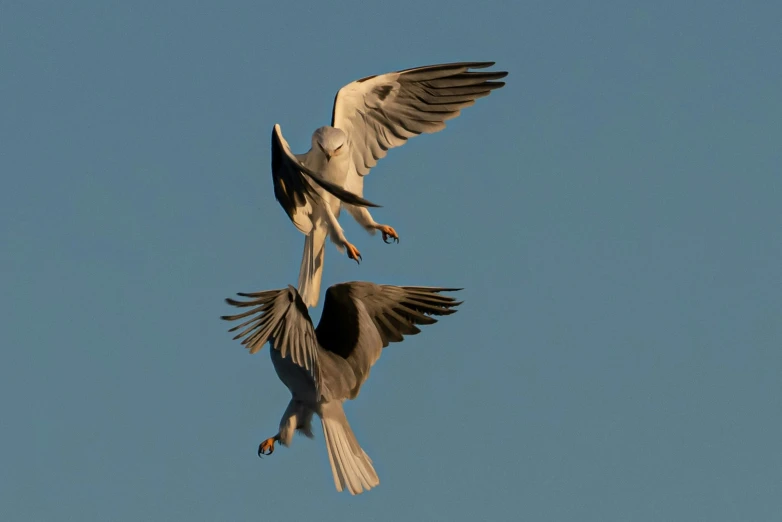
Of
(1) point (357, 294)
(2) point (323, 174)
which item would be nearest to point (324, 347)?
(1) point (357, 294)

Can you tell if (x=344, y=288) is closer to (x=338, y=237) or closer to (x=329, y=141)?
(x=338, y=237)

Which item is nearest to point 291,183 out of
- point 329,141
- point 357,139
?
point 329,141

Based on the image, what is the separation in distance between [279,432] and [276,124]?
383cm

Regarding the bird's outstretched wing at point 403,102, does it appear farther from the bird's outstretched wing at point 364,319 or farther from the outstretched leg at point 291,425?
the outstretched leg at point 291,425

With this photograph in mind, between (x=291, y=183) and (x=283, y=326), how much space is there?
5.89 ft

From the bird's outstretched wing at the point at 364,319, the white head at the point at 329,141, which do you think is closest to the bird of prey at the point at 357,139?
the white head at the point at 329,141

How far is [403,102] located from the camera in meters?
22.9

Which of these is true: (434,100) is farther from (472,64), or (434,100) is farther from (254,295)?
(254,295)

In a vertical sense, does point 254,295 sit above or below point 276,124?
below

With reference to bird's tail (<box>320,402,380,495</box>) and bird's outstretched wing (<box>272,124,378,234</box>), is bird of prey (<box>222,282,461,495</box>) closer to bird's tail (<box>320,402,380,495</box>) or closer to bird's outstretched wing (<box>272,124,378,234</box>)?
bird's tail (<box>320,402,380,495</box>)

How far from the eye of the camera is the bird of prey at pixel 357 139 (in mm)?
21219

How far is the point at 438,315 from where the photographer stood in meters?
22.9

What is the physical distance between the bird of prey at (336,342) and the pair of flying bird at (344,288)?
1 centimetres

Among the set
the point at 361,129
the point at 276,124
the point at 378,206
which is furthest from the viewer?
the point at 361,129
